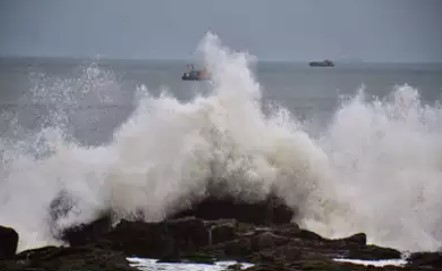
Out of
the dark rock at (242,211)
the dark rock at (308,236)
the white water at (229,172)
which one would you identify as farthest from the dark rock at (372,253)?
the dark rock at (242,211)

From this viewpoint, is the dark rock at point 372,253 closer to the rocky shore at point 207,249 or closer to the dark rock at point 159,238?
the rocky shore at point 207,249

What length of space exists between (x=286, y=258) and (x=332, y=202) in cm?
883

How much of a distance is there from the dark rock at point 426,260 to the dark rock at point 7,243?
30.1 feet

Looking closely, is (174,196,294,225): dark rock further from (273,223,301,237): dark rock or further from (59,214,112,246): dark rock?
(59,214,112,246): dark rock

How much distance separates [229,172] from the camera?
34625 mm

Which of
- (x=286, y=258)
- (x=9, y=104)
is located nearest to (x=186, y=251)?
(x=286, y=258)

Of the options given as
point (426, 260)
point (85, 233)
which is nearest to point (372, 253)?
point (426, 260)

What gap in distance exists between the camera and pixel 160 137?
3666 cm

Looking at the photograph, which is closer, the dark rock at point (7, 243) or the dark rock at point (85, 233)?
the dark rock at point (7, 243)

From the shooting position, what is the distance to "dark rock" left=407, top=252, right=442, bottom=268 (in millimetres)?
26375

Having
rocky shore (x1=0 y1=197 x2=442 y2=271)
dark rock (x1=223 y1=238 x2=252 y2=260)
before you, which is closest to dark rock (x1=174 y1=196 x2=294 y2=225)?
rocky shore (x1=0 y1=197 x2=442 y2=271)

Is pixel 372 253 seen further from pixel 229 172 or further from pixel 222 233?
pixel 229 172

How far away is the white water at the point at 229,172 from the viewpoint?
33250 mm

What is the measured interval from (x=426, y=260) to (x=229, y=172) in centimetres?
926
